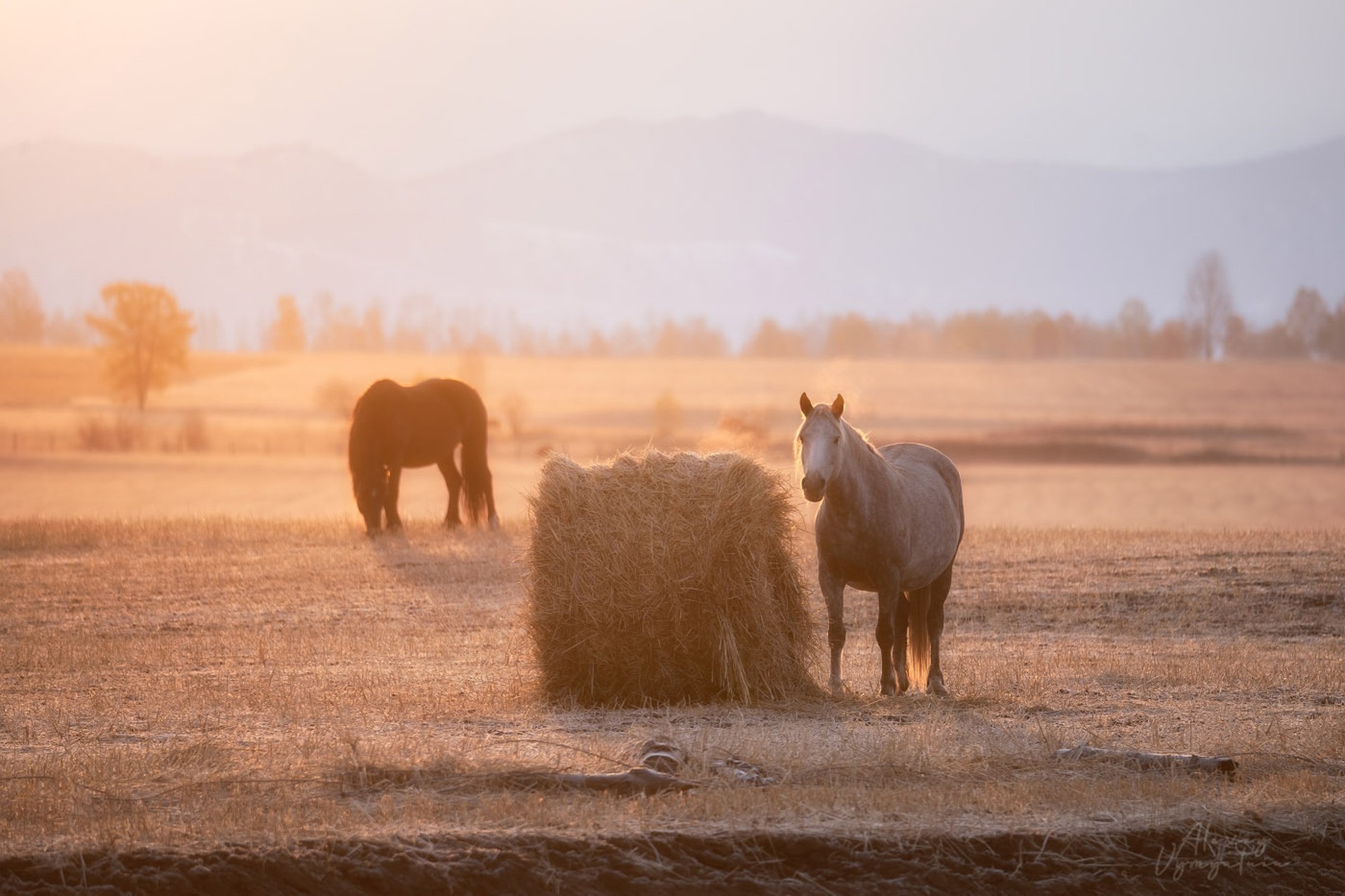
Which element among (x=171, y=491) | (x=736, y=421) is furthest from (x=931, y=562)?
(x=171, y=491)

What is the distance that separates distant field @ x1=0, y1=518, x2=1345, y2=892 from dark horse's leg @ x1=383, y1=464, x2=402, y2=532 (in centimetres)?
595

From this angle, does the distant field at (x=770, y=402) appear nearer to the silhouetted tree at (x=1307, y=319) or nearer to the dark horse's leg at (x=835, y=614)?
the silhouetted tree at (x=1307, y=319)

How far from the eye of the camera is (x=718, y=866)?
6234 mm

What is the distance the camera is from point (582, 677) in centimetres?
972

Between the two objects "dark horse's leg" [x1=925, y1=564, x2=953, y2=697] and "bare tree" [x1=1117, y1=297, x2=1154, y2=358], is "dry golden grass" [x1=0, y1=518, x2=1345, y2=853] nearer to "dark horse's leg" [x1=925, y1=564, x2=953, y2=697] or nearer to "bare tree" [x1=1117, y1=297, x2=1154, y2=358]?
"dark horse's leg" [x1=925, y1=564, x2=953, y2=697]

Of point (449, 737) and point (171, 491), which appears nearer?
point (449, 737)

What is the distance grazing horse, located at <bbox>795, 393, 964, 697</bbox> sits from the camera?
9227 mm

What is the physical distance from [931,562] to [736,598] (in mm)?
1655

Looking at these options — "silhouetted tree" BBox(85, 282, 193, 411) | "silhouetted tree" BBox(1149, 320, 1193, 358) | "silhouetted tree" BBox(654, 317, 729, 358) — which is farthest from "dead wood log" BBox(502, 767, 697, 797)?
"silhouetted tree" BBox(654, 317, 729, 358)

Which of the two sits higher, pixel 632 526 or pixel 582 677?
pixel 632 526

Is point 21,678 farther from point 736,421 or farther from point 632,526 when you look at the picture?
point 736,421

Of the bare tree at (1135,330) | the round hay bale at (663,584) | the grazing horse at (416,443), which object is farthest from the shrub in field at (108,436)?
the bare tree at (1135,330)

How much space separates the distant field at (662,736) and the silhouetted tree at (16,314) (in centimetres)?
7890

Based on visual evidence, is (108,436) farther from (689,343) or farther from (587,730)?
(689,343)
